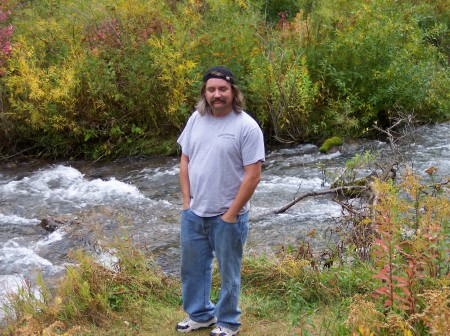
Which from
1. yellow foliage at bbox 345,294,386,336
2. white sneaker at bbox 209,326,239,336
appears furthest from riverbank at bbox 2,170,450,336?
white sneaker at bbox 209,326,239,336

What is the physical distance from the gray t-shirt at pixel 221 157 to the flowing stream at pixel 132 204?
7.35 ft

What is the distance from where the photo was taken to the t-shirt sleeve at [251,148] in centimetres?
398

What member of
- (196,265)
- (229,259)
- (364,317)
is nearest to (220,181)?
(229,259)

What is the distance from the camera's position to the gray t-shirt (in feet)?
13.1

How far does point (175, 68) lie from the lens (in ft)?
37.7

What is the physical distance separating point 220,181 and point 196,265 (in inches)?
27.4

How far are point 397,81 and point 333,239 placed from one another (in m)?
5.95

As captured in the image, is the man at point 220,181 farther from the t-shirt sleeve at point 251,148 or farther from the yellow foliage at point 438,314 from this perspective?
the yellow foliage at point 438,314

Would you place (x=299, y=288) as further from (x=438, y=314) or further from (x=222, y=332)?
(x=438, y=314)

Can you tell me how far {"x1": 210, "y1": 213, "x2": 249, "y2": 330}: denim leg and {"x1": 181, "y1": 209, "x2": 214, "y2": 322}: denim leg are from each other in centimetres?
11

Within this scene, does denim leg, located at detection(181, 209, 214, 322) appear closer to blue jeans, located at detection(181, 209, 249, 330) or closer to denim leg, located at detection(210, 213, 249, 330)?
blue jeans, located at detection(181, 209, 249, 330)

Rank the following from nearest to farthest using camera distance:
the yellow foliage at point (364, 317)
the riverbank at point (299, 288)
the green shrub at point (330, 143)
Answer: the yellow foliage at point (364, 317) < the riverbank at point (299, 288) < the green shrub at point (330, 143)

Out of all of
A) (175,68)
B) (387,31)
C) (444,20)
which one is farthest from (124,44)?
(444,20)

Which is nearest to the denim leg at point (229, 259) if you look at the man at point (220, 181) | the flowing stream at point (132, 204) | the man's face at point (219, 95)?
the man at point (220, 181)
